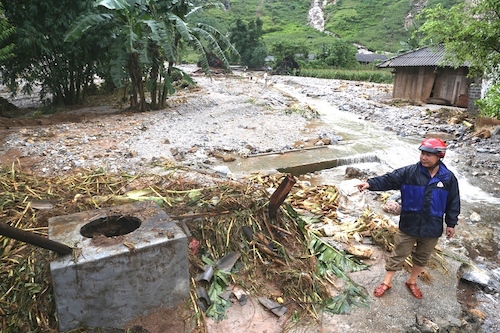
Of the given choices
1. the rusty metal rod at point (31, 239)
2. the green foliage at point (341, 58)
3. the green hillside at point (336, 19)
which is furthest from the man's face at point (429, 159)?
the green hillside at point (336, 19)

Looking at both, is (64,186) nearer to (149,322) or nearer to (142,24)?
(149,322)

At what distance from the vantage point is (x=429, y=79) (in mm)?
18094

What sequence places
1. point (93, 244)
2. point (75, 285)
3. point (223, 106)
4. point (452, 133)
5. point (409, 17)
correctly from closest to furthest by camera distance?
point (75, 285) < point (93, 244) < point (452, 133) < point (223, 106) < point (409, 17)

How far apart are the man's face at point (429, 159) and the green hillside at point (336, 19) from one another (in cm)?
5110

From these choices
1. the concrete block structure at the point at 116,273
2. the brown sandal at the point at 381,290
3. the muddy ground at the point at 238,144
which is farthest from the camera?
the brown sandal at the point at 381,290

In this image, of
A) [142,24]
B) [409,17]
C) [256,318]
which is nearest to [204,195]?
[256,318]

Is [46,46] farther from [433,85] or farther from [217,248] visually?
[433,85]

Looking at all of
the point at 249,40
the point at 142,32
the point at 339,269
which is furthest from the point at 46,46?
the point at 249,40

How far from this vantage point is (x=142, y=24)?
35.2ft

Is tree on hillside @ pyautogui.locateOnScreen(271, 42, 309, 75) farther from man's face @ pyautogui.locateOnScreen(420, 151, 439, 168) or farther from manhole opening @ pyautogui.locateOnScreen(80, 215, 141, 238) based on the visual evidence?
manhole opening @ pyautogui.locateOnScreen(80, 215, 141, 238)

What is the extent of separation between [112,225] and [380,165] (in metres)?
7.22

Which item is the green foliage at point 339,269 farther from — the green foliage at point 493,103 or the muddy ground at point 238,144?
the green foliage at point 493,103

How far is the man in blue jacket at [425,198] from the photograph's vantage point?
323 cm

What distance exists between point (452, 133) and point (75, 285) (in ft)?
41.8
